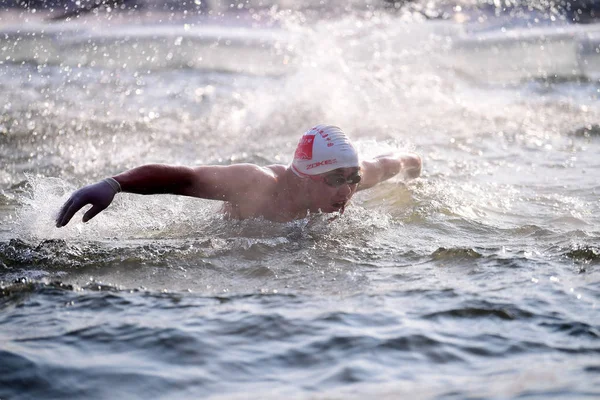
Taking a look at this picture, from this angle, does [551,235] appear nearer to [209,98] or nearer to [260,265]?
[260,265]

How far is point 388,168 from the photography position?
8289 millimetres

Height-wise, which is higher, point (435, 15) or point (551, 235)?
point (435, 15)

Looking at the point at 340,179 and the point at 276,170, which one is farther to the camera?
the point at 276,170

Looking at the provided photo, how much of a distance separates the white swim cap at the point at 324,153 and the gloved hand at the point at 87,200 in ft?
6.62

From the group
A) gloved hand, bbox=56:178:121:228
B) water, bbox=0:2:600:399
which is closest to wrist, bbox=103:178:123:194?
gloved hand, bbox=56:178:121:228

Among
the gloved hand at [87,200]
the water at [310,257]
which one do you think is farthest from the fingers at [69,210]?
the water at [310,257]

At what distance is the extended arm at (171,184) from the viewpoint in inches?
221

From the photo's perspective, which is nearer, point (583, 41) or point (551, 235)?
point (551, 235)

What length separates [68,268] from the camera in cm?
610

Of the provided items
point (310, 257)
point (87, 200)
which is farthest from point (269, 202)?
point (87, 200)

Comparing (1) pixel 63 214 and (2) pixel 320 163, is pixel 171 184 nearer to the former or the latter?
(1) pixel 63 214

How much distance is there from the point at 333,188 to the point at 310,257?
3.02 feet

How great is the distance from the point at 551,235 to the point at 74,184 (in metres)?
5.56

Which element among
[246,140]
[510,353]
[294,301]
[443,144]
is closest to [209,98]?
[246,140]
